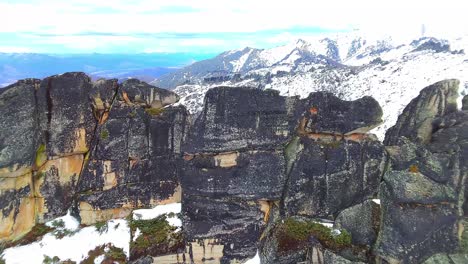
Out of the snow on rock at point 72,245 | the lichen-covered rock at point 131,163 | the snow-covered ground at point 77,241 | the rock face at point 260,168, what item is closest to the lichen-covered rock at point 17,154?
the snow on rock at point 72,245

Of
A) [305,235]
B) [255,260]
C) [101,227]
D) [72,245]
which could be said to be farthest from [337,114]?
[72,245]

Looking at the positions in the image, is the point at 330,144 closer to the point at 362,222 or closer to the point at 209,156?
the point at 362,222

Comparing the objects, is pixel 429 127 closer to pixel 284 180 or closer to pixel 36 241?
pixel 284 180

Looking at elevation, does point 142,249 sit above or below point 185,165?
below

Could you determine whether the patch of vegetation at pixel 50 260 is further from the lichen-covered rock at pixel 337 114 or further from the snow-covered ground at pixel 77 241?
the lichen-covered rock at pixel 337 114

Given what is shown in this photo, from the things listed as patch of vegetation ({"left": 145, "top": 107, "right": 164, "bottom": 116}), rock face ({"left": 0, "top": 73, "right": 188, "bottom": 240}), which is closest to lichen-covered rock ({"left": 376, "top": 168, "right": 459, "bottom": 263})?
rock face ({"left": 0, "top": 73, "right": 188, "bottom": 240})

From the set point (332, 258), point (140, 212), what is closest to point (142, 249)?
point (140, 212)

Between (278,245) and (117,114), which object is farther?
(117,114)

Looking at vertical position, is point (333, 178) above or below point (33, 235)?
above
